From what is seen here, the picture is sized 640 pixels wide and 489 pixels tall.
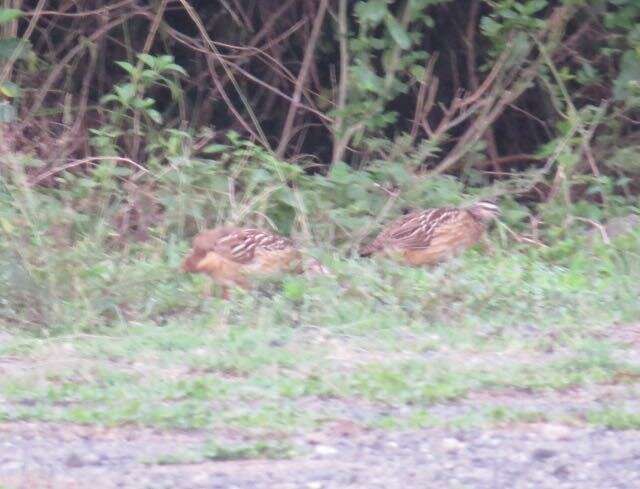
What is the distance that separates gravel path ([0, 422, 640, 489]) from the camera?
17.0 ft

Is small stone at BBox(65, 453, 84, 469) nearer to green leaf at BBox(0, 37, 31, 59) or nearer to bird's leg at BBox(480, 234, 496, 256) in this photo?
bird's leg at BBox(480, 234, 496, 256)

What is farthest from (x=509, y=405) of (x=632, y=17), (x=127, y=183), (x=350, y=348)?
(x=632, y=17)

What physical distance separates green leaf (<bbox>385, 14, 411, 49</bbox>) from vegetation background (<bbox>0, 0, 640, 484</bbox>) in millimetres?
36

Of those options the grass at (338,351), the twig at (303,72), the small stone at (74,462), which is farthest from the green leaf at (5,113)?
the small stone at (74,462)

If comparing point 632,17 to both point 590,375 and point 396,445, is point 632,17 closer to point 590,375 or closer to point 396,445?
point 590,375

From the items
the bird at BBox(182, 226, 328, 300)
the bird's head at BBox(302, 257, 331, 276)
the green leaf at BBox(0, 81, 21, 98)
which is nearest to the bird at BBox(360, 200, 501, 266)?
the bird's head at BBox(302, 257, 331, 276)

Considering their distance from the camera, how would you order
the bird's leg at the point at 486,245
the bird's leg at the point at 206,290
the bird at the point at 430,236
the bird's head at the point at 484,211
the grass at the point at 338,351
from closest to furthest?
the grass at the point at 338,351 < the bird's leg at the point at 206,290 < the bird at the point at 430,236 < the bird's leg at the point at 486,245 < the bird's head at the point at 484,211

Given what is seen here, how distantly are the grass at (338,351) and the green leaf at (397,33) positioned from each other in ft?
8.52

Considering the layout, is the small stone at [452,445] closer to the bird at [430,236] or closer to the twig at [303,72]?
the bird at [430,236]

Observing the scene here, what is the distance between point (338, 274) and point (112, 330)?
1.57m

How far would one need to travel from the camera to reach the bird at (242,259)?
8.73 metres

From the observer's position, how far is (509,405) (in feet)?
20.6

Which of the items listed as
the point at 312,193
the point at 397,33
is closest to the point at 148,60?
the point at 312,193

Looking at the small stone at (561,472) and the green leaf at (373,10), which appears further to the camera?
the green leaf at (373,10)
